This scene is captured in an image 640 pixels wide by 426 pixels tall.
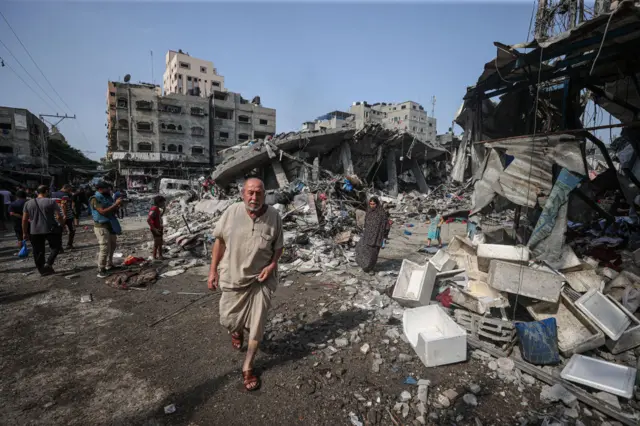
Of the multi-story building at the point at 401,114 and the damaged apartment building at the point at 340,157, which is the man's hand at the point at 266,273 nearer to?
the damaged apartment building at the point at 340,157

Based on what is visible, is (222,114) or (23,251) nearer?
(23,251)

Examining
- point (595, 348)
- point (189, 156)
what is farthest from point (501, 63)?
point (189, 156)

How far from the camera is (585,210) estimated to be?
6.34m

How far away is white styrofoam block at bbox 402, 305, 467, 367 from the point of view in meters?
2.80

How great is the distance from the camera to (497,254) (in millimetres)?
4031

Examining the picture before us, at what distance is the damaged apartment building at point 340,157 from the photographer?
13852 millimetres

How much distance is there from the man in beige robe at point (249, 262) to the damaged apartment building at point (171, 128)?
30.8 meters

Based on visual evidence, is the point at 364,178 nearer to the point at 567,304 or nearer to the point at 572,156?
the point at 572,156

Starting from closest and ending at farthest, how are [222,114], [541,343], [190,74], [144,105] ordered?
[541,343]
[144,105]
[222,114]
[190,74]

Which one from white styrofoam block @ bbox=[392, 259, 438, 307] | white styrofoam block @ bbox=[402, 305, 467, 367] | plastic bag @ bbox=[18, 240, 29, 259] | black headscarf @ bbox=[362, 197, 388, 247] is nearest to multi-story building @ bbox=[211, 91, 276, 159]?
plastic bag @ bbox=[18, 240, 29, 259]

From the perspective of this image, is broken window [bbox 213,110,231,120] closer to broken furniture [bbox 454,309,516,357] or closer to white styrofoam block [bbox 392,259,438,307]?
white styrofoam block [bbox 392,259,438,307]

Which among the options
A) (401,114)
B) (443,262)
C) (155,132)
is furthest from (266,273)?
(401,114)

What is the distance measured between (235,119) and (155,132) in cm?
951

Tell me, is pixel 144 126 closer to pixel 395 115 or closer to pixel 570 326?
pixel 570 326
